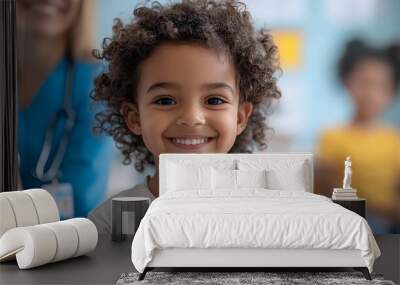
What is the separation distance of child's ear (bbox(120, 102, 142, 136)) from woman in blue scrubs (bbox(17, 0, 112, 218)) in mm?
296

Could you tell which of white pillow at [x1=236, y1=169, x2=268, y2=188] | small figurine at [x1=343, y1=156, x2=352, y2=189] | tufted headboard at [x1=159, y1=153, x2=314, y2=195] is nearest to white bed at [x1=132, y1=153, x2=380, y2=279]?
white pillow at [x1=236, y1=169, x2=268, y2=188]

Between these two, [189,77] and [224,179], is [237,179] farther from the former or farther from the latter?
[189,77]

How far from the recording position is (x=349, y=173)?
672 cm

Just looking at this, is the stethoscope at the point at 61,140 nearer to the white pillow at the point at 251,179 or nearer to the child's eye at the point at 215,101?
the child's eye at the point at 215,101

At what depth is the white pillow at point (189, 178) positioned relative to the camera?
6.29 m

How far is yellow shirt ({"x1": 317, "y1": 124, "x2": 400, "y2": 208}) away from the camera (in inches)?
279

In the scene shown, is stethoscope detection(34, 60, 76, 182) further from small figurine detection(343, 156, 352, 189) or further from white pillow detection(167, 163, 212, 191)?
small figurine detection(343, 156, 352, 189)

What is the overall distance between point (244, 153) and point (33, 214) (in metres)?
2.28

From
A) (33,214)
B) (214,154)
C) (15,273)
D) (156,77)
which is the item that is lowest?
(15,273)

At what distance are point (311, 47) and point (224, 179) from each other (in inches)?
71.6

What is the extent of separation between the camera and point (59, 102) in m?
7.20

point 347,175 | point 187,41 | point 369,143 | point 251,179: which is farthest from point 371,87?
point 187,41

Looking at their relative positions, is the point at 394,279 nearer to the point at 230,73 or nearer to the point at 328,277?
the point at 328,277

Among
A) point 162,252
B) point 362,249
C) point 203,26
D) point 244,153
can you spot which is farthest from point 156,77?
point 362,249
